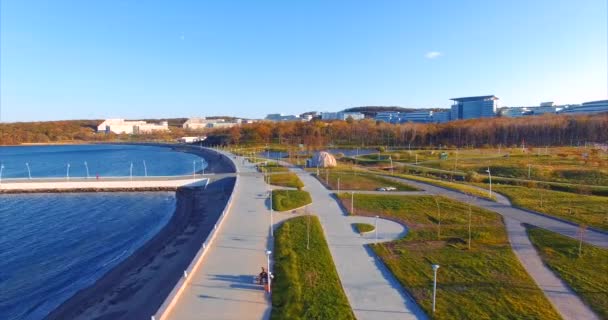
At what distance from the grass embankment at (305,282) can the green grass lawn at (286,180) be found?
1384 cm

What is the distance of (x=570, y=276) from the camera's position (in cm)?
1326

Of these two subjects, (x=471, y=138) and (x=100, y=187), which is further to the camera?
(x=471, y=138)

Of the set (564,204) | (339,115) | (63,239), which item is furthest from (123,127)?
(564,204)

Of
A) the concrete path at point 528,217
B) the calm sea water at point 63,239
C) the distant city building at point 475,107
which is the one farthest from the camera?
the distant city building at point 475,107

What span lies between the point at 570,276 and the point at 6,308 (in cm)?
2201

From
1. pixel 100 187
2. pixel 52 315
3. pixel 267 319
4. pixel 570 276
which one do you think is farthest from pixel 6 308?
pixel 100 187

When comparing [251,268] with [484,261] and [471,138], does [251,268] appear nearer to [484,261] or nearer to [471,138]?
[484,261]

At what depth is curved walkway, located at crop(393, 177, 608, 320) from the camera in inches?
442

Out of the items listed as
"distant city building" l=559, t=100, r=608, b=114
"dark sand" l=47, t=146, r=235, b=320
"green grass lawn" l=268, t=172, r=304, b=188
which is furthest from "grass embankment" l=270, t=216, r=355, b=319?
"distant city building" l=559, t=100, r=608, b=114

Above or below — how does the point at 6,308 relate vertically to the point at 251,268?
below

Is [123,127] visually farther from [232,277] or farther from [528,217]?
[528,217]

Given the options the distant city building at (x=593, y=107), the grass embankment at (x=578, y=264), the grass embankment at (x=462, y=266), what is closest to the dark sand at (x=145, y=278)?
the grass embankment at (x=462, y=266)

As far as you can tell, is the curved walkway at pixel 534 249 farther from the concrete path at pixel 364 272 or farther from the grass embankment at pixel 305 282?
the grass embankment at pixel 305 282

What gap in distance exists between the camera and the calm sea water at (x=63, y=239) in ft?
52.9
